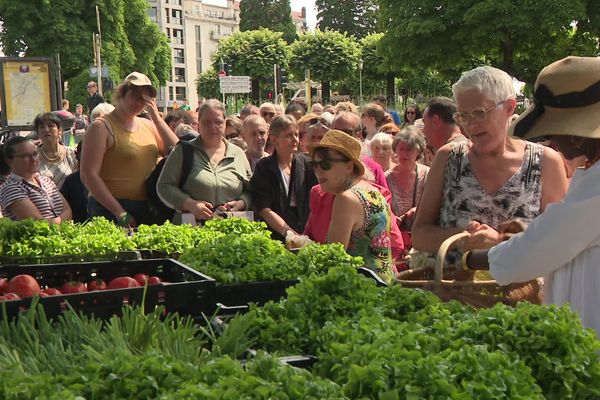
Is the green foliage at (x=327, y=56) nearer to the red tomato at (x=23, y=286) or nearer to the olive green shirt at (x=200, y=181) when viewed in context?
the olive green shirt at (x=200, y=181)

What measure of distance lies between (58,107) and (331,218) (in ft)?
30.1

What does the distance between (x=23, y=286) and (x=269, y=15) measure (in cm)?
9130

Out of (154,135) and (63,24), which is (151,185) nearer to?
(154,135)

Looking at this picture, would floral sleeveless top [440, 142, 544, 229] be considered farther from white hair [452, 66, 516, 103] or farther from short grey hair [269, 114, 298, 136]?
short grey hair [269, 114, 298, 136]

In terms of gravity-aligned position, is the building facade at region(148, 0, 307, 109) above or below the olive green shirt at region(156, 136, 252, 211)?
above

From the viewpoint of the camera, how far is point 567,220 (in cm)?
246

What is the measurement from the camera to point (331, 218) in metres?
4.23

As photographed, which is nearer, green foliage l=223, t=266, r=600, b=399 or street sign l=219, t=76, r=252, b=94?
green foliage l=223, t=266, r=600, b=399

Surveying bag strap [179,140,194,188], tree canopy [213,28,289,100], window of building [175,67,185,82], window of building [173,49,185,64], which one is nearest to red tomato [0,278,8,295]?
bag strap [179,140,194,188]

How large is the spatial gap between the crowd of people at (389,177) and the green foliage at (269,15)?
84728 millimetres

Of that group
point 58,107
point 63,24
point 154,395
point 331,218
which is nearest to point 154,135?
point 331,218

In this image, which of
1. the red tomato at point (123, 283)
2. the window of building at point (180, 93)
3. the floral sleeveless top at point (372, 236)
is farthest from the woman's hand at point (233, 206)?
the window of building at point (180, 93)

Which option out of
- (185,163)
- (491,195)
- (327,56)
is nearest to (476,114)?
(491,195)

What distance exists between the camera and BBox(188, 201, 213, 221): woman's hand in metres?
5.64
